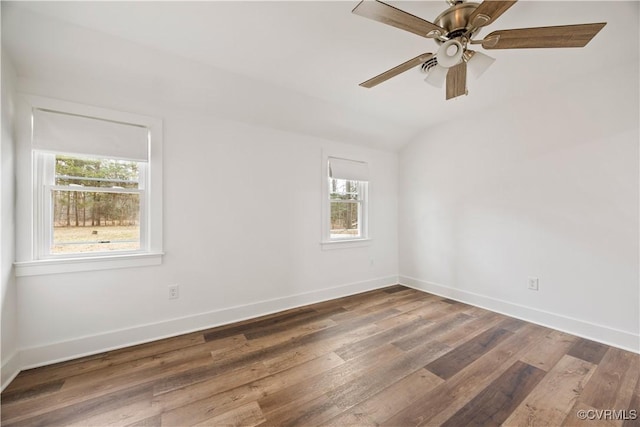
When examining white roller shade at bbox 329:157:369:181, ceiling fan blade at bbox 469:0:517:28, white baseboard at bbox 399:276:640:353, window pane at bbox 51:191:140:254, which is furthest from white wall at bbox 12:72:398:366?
ceiling fan blade at bbox 469:0:517:28

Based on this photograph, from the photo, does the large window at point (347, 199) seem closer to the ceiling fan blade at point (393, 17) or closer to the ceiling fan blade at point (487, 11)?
the ceiling fan blade at point (393, 17)

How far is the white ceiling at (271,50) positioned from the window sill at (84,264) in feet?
4.76

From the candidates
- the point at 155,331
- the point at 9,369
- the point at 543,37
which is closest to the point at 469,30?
the point at 543,37

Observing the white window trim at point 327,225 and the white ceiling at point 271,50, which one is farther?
the white window trim at point 327,225

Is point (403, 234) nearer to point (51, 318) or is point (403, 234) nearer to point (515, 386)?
point (515, 386)

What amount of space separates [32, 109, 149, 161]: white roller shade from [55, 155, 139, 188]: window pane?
138 mm

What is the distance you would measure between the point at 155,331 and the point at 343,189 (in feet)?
9.17

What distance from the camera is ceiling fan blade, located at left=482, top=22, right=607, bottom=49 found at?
1.33 metres

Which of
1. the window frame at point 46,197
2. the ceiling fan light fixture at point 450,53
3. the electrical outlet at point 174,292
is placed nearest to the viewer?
the ceiling fan light fixture at point 450,53

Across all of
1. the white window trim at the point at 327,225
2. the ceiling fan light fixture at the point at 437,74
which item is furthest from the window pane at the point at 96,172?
the ceiling fan light fixture at the point at 437,74

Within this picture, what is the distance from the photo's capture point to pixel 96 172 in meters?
2.29

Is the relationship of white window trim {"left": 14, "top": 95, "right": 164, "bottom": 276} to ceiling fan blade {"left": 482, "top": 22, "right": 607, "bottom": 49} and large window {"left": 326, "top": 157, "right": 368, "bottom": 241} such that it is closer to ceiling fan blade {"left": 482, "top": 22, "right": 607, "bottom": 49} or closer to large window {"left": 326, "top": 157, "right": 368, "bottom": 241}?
large window {"left": 326, "top": 157, "right": 368, "bottom": 241}

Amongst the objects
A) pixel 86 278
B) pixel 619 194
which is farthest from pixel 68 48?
pixel 619 194

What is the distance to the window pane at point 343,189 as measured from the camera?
12.3 ft
